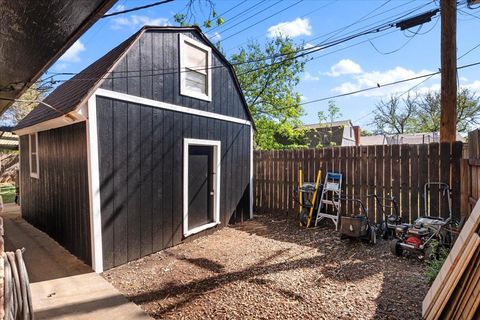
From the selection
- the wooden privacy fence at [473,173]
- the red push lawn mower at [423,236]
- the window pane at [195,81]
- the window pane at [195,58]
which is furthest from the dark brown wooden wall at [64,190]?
the wooden privacy fence at [473,173]

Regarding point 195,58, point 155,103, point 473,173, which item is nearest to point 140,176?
point 155,103

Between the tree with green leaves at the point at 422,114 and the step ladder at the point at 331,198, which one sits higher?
the tree with green leaves at the point at 422,114

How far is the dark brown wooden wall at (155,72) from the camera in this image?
4.52 meters

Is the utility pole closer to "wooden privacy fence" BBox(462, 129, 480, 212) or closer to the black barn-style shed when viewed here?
"wooden privacy fence" BBox(462, 129, 480, 212)

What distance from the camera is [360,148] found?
6199mm

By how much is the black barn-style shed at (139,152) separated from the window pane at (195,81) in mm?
22

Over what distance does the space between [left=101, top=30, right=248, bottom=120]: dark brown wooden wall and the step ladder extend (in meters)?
3.24

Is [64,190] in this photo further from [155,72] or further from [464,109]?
[464,109]

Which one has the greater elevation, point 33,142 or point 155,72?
point 155,72

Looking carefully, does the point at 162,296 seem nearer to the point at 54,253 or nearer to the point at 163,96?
the point at 54,253

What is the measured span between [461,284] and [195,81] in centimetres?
549

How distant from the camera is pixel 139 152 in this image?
4.75 meters

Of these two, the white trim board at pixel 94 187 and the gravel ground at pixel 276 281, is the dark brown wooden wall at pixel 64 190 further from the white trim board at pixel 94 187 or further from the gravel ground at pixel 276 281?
the gravel ground at pixel 276 281

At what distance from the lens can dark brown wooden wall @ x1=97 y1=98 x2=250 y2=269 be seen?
4.27 m
